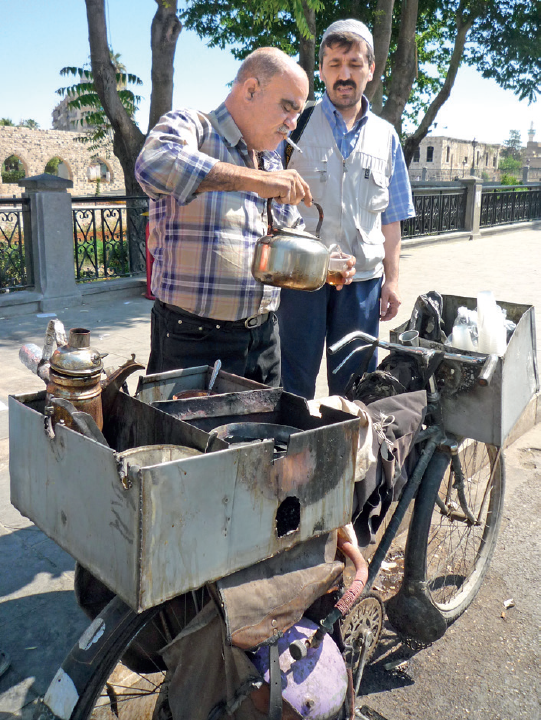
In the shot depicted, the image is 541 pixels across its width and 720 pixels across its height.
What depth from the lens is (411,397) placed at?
2197 millimetres

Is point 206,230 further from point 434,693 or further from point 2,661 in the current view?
point 434,693

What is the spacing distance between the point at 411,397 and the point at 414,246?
40.5ft

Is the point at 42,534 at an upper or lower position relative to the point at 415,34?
lower

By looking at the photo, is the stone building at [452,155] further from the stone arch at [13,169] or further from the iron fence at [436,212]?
the iron fence at [436,212]

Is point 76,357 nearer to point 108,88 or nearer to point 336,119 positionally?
point 336,119

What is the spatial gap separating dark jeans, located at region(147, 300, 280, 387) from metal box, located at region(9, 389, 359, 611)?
72 centimetres

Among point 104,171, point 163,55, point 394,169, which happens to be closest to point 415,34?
point 163,55

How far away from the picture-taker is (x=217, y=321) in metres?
2.37

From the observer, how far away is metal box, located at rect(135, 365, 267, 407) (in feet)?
6.20

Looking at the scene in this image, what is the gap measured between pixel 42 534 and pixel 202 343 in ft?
4.47

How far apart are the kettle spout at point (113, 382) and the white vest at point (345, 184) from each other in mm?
1651

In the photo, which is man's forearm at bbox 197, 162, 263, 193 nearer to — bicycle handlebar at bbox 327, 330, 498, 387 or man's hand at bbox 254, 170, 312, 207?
man's hand at bbox 254, 170, 312, 207

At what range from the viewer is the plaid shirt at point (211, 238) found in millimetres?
2215

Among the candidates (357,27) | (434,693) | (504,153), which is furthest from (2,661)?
(504,153)
